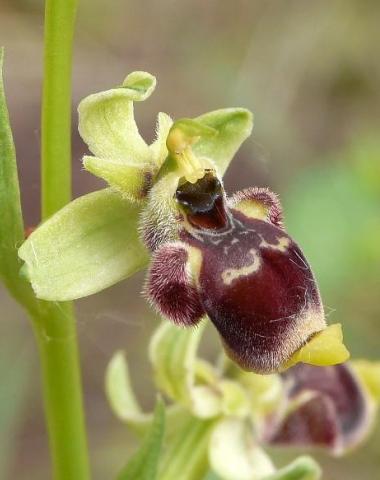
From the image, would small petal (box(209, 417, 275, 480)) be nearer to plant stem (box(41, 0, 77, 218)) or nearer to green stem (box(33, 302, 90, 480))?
green stem (box(33, 302, 90, 480))

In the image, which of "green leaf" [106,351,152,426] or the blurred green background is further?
the blurred green background

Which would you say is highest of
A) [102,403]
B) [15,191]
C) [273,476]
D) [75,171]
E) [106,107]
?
[106,107]

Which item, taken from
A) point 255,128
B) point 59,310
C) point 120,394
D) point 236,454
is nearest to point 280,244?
point 59,310

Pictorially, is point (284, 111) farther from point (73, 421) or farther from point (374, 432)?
point (73, 421)

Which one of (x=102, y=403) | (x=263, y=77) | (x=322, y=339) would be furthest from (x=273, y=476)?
(x=263, y=77)

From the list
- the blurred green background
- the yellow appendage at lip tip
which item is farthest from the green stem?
the blurred green background

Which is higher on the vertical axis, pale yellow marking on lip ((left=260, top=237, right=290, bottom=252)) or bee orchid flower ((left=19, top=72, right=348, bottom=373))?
pale yellow marking on lip ((left=260, top=237, right=290, bottom=252))
